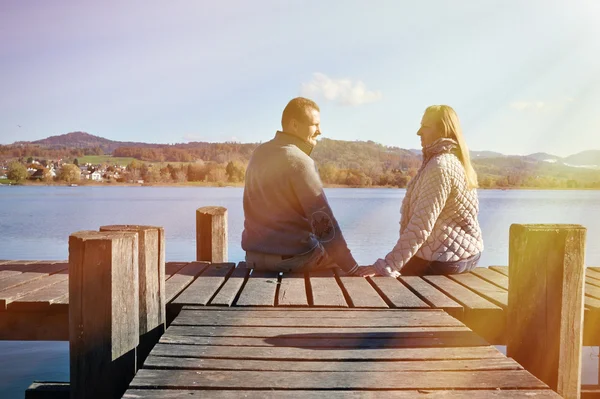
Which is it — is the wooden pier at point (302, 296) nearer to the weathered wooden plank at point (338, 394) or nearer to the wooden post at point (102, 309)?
the wooden post at point (102, 309)

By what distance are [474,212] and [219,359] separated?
2921 mm

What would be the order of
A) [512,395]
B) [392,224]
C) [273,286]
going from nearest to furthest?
[512,395], [273,286], [392,224]

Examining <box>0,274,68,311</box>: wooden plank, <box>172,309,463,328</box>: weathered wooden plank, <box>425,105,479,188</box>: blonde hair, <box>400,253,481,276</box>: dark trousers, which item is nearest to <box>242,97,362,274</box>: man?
<box>400,253,481,276</box>: dark trousers

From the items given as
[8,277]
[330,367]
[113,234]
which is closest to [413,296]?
[330,367]

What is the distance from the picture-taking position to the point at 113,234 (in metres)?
3.18

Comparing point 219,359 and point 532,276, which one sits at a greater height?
point 532,276

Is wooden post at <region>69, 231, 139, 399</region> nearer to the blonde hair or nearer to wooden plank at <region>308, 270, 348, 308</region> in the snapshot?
wooden plank at <region>308, 270, 348, 308</region>

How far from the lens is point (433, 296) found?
161 inches

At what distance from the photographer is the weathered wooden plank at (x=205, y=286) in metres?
3.97

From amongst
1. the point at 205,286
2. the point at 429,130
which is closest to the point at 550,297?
the point at 429,130

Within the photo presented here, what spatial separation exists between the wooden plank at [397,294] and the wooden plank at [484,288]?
532 millimetres

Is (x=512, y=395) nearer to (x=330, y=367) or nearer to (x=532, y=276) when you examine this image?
(x=330, y=367)

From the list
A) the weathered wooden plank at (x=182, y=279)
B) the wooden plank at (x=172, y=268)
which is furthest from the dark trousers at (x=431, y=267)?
the wooden plank at (x=172, y=268)

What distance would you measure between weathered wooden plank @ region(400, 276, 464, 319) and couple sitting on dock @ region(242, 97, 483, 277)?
203 millimetres
